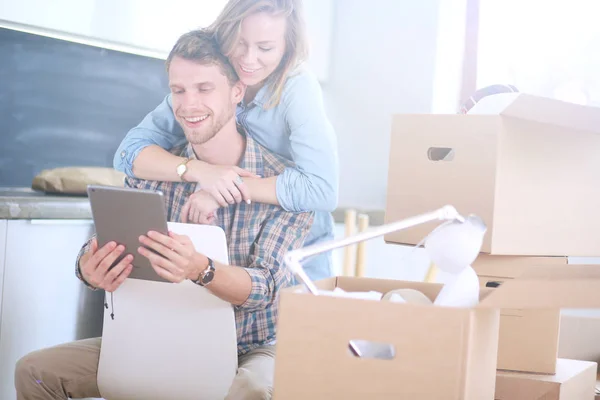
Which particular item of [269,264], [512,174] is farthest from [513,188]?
[269,264]

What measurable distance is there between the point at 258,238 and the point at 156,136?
1.32 feet

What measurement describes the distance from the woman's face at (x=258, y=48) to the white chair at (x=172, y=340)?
1.39 feet

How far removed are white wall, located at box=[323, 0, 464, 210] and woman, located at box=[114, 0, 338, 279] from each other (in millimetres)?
1220

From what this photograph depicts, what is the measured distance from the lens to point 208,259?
169cm

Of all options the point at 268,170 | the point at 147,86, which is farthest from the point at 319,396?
the point at 147,86

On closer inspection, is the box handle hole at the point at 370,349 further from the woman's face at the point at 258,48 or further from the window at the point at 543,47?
the window at the point at 543,47

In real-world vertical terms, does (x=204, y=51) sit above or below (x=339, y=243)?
above

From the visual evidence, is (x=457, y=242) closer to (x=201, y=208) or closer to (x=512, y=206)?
(x=512, y=206)

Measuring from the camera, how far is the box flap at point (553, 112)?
1.44m

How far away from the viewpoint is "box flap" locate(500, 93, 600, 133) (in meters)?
1.44

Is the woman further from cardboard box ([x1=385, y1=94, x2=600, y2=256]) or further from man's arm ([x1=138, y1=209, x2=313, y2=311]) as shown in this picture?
cardboard box ([x1=385, y1=94, x2=600, y2=256])

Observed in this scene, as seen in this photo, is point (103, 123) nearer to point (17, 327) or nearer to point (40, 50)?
point (40, 50)

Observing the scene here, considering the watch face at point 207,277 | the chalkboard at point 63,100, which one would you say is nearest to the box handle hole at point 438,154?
the watch face at point 207,277

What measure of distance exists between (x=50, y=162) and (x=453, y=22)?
169 centimetres
